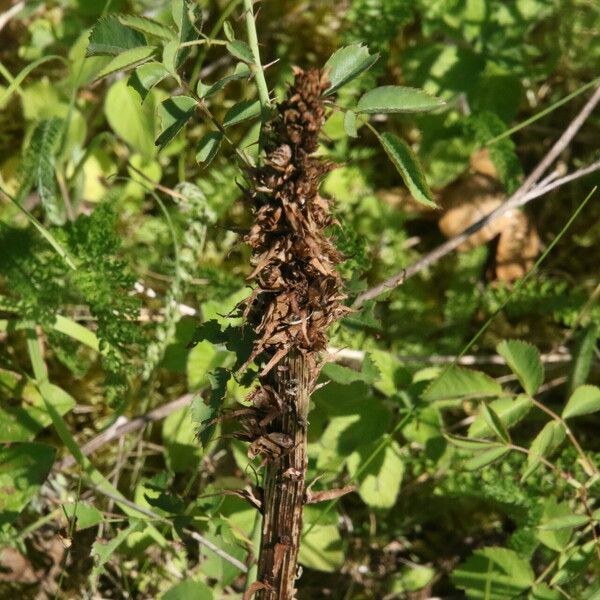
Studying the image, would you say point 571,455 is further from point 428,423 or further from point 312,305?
point 312,305

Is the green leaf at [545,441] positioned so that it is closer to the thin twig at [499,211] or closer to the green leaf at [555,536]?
the green leaf at [555,536]

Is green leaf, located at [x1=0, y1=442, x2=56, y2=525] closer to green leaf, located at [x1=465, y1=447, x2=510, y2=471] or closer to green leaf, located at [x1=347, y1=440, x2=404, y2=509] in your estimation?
green leaf, located at [x1=347, y1=440, x2=404, y2=509]

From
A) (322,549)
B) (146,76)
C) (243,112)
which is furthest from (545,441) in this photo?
(146,76)

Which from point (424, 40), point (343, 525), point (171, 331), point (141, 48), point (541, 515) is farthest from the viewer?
point (424, 40)

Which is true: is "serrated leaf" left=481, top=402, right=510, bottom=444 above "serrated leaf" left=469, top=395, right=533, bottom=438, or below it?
above

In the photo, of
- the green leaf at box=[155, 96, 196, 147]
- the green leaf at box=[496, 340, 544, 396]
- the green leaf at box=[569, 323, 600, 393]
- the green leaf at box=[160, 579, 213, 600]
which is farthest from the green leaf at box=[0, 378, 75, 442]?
the green leaf at box=[569, 323, 600, 393]

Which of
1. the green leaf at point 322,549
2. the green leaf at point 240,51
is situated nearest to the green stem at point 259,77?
the green leaf at point 240,51

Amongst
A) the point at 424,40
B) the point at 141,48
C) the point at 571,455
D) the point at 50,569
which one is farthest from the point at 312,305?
the point at 424,40
